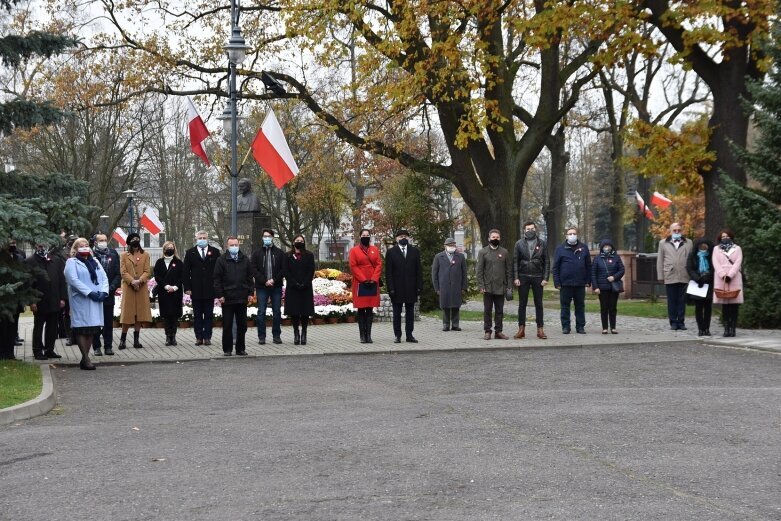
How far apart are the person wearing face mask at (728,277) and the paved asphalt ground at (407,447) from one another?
4768 mm

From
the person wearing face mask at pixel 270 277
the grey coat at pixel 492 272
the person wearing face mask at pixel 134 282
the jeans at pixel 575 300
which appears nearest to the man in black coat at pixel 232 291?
the person wearing face mask at pixel 270 277

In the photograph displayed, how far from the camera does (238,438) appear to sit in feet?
29.7

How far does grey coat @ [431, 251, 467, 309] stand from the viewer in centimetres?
2162

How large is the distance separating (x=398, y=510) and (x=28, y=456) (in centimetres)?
341

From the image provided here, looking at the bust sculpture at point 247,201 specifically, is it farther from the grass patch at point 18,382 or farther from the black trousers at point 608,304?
the grass patch at point 18,382

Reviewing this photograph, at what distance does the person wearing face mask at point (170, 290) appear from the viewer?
19000 millimetres

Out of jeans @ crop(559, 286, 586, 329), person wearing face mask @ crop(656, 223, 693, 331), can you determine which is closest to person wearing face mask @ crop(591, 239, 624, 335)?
jeans @ crop(559, 286, 586, 329)

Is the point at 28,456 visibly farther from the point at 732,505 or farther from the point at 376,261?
the point at 376,261

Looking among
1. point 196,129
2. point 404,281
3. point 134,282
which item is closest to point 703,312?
point 404,281

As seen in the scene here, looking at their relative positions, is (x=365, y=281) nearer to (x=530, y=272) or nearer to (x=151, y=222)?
(x=530, y=272)

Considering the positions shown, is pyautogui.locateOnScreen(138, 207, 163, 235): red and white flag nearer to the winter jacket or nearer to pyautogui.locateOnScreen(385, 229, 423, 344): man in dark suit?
pyautogui.locateOnScreen(385, 229, 423, 344): man in dark suit

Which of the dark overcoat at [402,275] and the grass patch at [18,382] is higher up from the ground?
the dark overcoat at [402,275]

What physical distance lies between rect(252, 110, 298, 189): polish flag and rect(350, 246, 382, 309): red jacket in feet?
10.5

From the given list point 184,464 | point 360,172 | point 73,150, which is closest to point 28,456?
point 184,464
